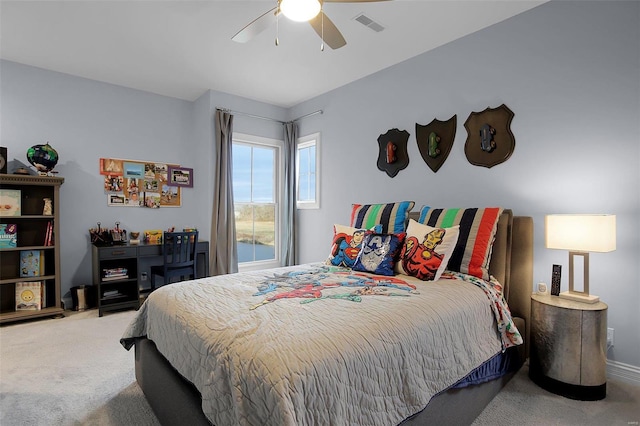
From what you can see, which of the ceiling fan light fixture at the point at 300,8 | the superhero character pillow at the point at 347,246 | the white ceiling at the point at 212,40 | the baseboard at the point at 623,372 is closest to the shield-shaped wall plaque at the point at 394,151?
the white ceiling at the point at 212,40

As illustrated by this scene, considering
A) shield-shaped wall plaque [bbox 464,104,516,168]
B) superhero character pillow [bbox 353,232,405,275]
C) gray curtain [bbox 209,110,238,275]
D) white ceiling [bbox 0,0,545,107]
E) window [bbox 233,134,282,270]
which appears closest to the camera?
superhero character pillow [bbox 353,232,405,275]

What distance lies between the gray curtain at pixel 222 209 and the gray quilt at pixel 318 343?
221 cm

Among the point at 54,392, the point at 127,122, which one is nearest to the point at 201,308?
the point at 54,392

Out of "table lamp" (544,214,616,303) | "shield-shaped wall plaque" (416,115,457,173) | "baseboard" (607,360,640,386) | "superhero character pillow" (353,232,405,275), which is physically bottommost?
"baseboard" (607,360,640,386)

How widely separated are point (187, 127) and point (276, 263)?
2379 millimetres

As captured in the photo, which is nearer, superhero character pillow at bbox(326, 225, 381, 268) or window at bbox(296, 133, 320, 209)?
superhero character pillow at bbox(326, 225, 381, 268)

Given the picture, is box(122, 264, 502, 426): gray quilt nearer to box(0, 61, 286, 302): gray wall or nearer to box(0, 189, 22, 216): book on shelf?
box(0, 189, 22, 216): book on shelf

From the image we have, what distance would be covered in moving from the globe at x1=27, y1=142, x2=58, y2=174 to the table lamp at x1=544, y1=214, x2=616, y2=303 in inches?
180

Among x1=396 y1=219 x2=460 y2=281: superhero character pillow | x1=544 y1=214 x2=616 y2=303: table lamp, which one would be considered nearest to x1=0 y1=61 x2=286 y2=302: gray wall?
x1=396 y1=219 x2=460 y2=281: superhero character pillow

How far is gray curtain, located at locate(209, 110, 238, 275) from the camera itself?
168 inches

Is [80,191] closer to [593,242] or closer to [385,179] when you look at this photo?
[385,179]

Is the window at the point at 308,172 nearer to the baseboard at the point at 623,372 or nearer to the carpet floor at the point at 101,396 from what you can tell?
the carpet floor at the point at 101,396

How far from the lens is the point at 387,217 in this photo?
2.88m

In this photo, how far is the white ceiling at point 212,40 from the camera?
2568mm
